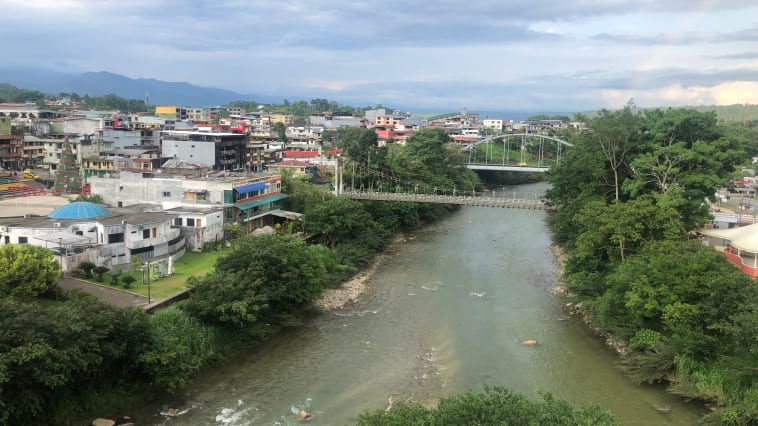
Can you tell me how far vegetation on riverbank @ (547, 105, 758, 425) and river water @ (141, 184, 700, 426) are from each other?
33.4 inches

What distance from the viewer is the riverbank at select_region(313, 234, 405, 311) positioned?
17.7 metres

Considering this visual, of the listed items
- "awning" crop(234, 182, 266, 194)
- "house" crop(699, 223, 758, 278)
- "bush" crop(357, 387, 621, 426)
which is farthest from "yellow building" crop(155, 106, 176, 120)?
"bush" crop(357, 387, 621, 426)

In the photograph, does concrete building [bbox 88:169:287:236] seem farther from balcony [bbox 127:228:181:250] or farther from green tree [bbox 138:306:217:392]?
green tree [bbox 138:306:217:392]

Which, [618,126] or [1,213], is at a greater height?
[618,126]

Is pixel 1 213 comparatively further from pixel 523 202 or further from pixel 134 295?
pixel 523 202

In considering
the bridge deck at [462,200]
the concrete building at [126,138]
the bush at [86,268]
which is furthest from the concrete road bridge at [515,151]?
the bush at [86,268]

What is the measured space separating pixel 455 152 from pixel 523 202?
58.0ft

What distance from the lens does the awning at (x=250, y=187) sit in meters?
22.5

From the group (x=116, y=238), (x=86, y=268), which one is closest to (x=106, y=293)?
(x=86, y=268)

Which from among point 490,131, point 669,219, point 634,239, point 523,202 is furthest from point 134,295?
point 490,131

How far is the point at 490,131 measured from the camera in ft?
231

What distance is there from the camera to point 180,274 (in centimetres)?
1692

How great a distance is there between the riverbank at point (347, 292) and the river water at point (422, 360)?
0.40 meters

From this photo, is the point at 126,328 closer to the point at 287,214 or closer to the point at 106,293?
the point at 106,293
